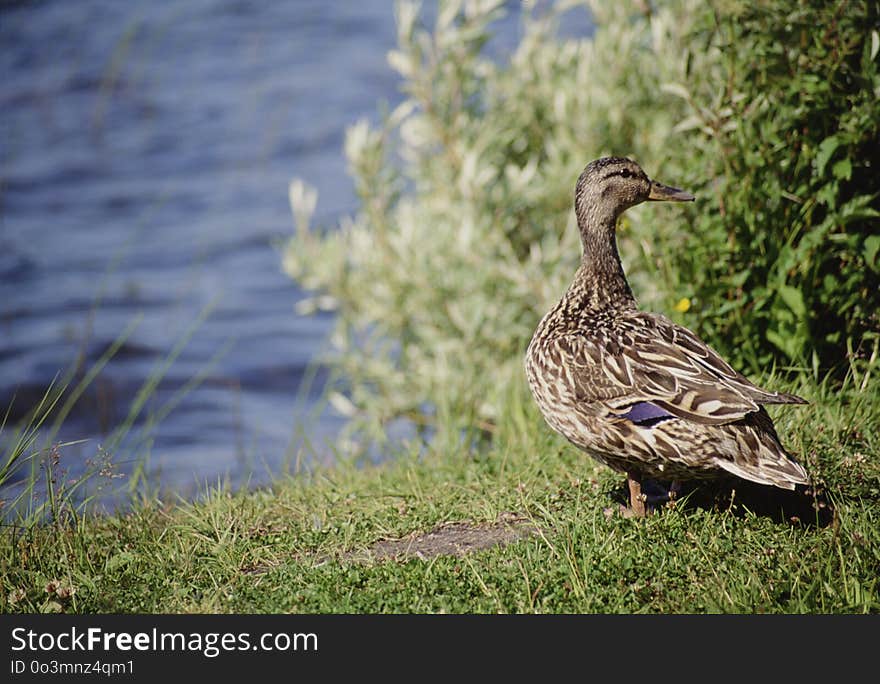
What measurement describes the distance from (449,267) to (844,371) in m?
2.88

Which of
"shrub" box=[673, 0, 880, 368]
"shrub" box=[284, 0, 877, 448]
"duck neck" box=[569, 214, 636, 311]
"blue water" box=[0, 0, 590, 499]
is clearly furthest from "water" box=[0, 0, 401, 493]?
"shrub" box=[673, 0, 880, 368]

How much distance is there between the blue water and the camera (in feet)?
35.8

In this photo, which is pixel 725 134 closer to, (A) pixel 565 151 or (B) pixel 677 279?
(B) pixel 677 279

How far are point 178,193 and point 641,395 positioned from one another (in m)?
11.1

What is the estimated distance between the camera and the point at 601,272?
204 inches

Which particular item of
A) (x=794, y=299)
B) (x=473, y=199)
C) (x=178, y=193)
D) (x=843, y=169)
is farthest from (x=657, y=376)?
(x=178, y=193)

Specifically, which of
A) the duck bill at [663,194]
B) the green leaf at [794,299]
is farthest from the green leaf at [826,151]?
the duck bill at [663,194]

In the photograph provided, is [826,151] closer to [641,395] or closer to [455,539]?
[641,395]

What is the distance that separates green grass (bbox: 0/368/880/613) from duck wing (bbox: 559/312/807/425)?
503 mm

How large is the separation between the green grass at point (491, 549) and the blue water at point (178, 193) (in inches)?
106

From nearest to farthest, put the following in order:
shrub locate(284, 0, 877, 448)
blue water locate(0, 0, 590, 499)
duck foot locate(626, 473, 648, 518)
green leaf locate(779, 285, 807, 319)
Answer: duck foot locate(626, 473, 648, 518) → green leaf locate(779, 285, 807, 319) → shrub locate(284, 0, 877, 448) → blue water locate(0, 0, 590, 499)

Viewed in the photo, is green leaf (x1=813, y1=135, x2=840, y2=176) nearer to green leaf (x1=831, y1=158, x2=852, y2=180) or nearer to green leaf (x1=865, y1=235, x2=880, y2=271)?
green leaf (x1=831, y1=158, x2=852, y2=180)

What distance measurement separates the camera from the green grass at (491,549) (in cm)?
405

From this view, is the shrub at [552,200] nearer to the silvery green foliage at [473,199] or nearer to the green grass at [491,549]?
the silvery green foliage at [473,199]
